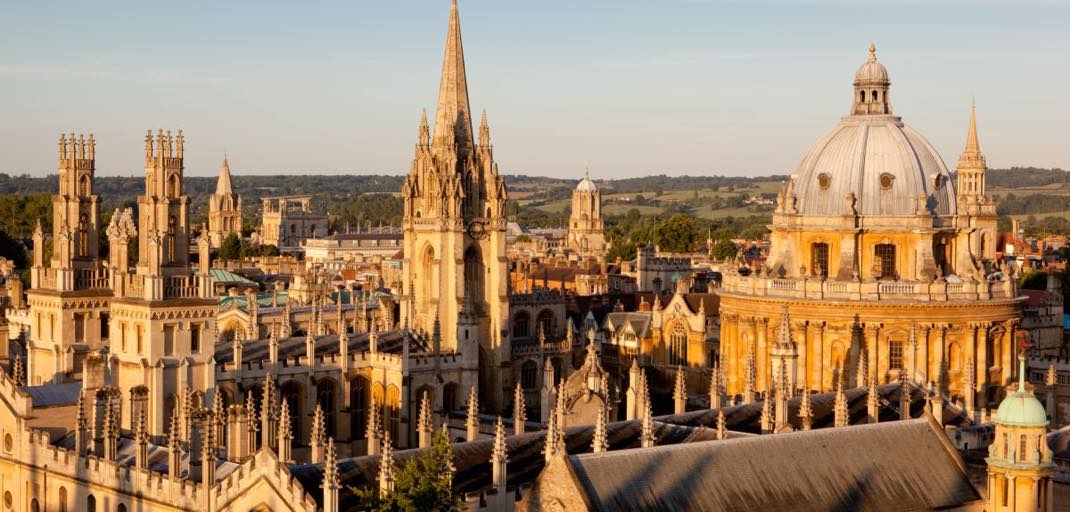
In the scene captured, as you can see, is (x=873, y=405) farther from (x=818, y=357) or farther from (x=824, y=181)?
(x=824, y=181)

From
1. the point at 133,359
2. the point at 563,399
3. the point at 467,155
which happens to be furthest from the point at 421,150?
the point at 563,399

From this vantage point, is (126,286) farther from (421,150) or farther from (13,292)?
(13,292)

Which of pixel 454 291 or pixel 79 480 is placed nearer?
pixel 79 480

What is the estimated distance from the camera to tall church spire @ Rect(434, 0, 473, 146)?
76.4m

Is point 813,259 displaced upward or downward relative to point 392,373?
upward

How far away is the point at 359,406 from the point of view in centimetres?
6719

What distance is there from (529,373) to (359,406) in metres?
12.9

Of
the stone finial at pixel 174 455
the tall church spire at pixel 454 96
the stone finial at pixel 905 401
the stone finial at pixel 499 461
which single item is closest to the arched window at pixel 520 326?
the tall church spire at pixel 454 96

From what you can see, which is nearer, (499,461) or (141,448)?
(499,461)

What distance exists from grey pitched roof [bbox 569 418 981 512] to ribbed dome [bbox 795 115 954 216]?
22376 millimetres

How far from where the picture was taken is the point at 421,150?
75.7m

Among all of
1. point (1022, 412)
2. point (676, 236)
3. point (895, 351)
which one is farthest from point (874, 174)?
point (676, 236)

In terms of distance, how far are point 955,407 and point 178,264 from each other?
24286 millimetres

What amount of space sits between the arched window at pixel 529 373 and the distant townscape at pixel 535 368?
0.28 feet
